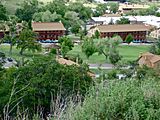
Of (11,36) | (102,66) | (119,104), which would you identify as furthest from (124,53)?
(119,104)

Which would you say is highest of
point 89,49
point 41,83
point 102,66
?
point 41,83

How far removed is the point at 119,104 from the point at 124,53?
20.1 m

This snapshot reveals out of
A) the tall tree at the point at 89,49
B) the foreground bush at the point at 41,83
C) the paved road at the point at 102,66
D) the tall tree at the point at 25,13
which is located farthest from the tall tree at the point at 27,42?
the tall tree at the point at 25,13

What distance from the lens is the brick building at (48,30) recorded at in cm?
2659

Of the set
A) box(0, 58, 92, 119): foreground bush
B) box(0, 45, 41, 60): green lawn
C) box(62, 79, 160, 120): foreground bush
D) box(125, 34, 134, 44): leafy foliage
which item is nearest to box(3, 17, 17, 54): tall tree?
box(0, 45, 41, 60): green lawn

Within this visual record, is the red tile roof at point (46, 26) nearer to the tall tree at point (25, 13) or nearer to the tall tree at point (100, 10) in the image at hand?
the tall tree at point (25, 13)

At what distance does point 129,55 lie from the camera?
2294 cm

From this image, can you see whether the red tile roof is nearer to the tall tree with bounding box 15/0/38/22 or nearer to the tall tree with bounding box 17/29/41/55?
the tall tree with bounding box 15/0/38/22

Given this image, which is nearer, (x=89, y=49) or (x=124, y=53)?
(x=89, y=49)

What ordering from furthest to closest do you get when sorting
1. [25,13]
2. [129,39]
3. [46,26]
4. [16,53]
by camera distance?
[25,13] < [46,26] < [129,39] < [16,53]

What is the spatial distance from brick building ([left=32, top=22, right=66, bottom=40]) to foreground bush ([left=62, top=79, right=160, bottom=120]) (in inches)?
897

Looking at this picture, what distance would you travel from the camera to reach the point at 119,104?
3.63 m

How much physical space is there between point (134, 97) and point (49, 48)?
19.3m

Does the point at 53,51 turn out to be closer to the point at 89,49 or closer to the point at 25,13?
the point at 89,49
